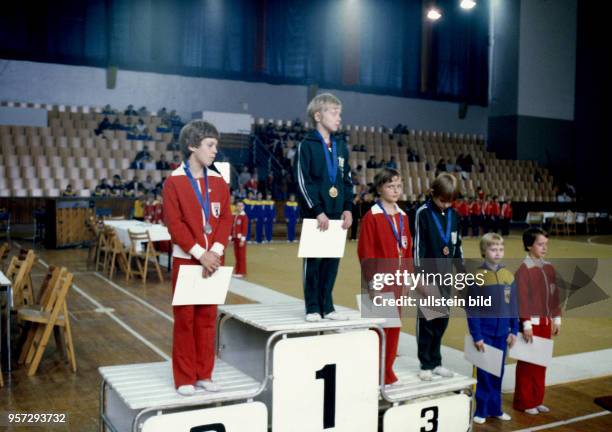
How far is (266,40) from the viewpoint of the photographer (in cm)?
2397

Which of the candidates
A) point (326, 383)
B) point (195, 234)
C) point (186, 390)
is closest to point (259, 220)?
point (326, 383)

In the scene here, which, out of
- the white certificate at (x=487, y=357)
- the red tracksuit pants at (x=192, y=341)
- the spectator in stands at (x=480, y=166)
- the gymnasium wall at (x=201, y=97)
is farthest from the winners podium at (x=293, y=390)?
the spectator in stands at (x=480, y=166)

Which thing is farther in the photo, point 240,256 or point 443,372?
point 240,256

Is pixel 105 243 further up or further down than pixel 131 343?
further up

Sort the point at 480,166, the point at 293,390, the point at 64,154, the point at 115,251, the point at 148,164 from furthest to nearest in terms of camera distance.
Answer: the point at 480,166
the point at 148,164
the point at 64,154
the point at 115,251
the point at 293,390

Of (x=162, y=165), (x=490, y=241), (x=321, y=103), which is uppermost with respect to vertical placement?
(x=321, y=103)

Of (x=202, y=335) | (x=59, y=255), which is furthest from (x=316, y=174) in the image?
(x=59, y=255)

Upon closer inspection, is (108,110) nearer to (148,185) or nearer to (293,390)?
(148,185)

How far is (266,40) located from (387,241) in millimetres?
21112

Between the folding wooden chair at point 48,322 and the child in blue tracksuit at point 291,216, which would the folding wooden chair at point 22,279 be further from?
the child in blue tracksuit at point 291,216

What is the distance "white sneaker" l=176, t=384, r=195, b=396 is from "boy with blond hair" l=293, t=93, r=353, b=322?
914mm

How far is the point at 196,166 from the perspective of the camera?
3516 millimetres

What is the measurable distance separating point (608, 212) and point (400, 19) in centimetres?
1161

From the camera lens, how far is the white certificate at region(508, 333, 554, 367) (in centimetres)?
462
